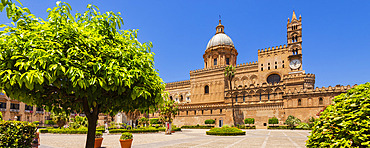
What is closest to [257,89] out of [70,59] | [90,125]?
[90,125]

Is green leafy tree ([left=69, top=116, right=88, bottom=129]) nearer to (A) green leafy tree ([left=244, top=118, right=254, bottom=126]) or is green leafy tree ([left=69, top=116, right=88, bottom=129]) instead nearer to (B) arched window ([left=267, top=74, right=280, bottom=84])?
(A) green leafy tree ([left=244, top=118, right=254, bottom=126])

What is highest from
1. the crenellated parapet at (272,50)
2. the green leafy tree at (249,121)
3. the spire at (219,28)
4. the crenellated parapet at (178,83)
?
the spire at (219,28)

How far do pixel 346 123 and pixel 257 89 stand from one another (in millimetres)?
53149

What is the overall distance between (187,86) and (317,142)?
71.3m

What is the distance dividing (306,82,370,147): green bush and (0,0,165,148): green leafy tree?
4.16 metres

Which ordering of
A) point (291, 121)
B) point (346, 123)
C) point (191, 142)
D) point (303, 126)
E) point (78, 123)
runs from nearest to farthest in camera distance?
point (346, 123)
point (191, 142)
point (78, 123)
point (303, 126)
point (291, 121)

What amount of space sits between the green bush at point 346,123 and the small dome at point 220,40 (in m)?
68.4

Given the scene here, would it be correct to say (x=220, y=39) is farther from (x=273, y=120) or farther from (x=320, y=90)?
(x=320, y=90)

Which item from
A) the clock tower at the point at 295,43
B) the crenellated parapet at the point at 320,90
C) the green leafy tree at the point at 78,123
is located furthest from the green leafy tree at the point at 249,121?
the green leafy tree at the point at 78,123

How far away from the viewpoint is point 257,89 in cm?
5531

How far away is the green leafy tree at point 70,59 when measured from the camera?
16.2ft

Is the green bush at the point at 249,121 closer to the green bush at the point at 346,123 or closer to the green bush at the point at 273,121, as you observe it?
the green bush at the point at 273,121

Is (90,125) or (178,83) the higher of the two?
(178,83)

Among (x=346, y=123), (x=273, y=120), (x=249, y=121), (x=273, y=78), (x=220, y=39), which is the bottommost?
(x=249, y=121)
